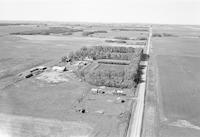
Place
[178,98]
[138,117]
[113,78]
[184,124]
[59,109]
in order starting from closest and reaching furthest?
[184,124] < [138,117] < [59,109] < [178,98] < [113,78]

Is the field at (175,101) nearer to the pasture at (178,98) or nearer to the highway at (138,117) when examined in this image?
the pasture at (178,98)

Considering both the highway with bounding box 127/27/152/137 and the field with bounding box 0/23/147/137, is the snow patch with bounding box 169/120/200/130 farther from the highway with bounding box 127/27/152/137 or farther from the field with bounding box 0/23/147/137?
the field with bounding box 0/23/147/137

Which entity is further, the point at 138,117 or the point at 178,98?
the point at 178,98

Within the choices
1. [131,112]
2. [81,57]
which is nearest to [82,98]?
[131,112]

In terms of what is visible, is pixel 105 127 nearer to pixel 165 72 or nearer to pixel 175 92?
pixel 175 92

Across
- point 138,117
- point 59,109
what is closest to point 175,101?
point 138,117

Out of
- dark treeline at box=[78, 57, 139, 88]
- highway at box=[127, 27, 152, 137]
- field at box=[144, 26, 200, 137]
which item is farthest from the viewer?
dark treeline at box=[78, 57, 139, 88]

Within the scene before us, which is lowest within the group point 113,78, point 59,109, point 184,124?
point 184,124

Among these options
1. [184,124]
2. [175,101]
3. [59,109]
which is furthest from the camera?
[175,101]

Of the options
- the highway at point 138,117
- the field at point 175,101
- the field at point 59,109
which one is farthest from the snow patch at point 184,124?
the field at point 59,109

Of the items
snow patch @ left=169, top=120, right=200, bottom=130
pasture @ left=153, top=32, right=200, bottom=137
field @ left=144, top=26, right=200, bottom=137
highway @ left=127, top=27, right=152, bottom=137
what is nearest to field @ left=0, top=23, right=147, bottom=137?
highway @ left=127, top=27, right=152, bottom=137

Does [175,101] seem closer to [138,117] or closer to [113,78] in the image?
[138,117]
